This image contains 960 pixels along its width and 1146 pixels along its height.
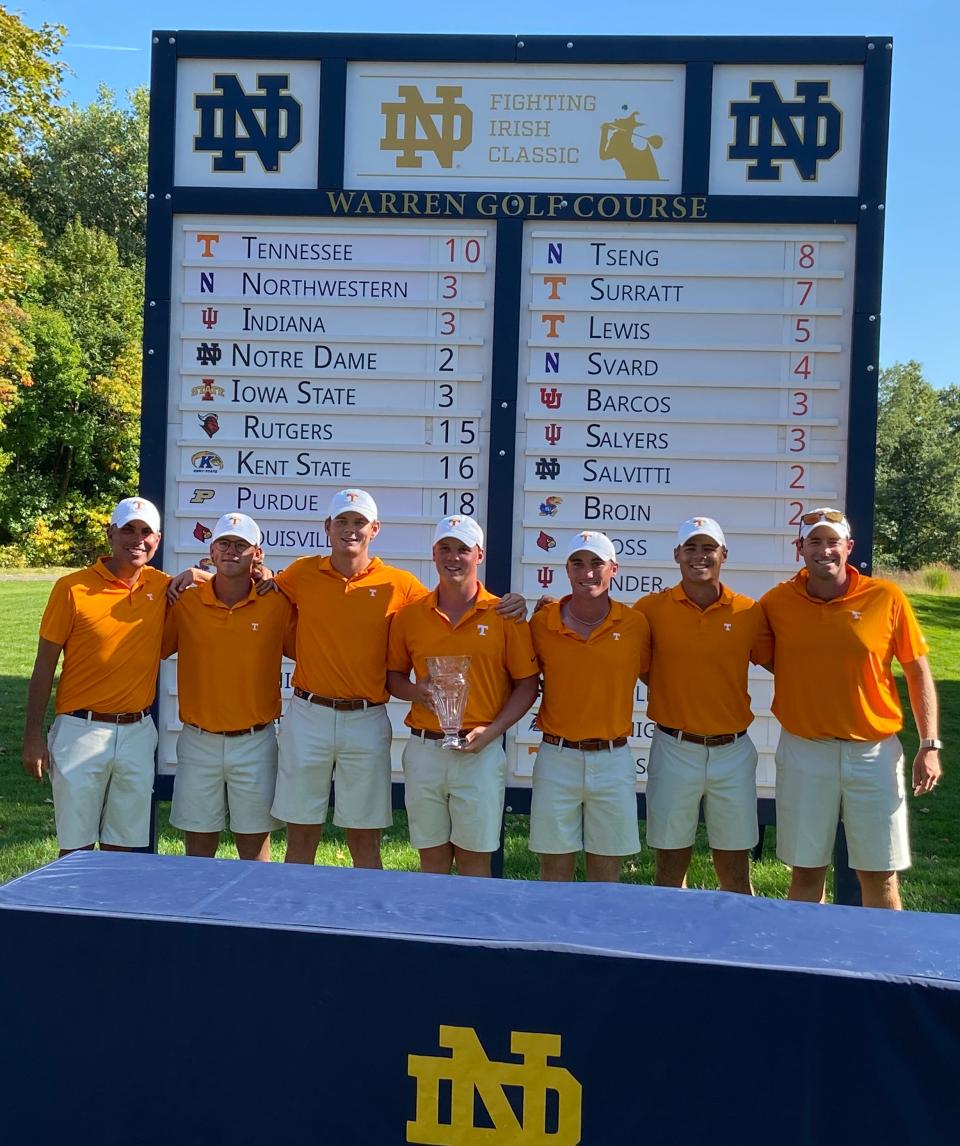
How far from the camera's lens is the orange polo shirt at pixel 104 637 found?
5.54m

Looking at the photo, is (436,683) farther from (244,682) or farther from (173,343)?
(173,343)

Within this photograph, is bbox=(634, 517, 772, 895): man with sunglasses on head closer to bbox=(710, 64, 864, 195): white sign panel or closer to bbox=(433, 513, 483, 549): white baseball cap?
bbox=(433, 513, 483, 549): white baseball cap

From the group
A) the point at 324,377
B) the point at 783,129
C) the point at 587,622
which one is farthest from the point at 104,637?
the point at 783,129

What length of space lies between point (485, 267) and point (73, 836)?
352cm

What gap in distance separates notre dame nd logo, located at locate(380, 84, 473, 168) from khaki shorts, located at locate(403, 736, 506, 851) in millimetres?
3092

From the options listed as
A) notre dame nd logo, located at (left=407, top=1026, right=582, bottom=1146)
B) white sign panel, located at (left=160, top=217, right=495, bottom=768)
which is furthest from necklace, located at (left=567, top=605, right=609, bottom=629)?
notre dame nd logo, located at (left=407, top=1026, right=582, bottom=1146)

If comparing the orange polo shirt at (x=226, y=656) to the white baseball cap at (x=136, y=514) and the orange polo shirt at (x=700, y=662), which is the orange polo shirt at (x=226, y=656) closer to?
the white baseball cap at (x=136, y=514)

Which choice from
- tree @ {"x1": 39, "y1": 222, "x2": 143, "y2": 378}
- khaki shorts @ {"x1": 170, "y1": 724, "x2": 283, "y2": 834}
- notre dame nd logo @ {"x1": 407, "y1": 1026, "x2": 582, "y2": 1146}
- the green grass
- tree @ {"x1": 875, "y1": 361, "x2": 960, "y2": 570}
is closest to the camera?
notre dame nd logo @ {"x1": 407, "y1": 1026, "x2": 582, "y2": 1146}

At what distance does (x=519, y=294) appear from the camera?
6.41 metres

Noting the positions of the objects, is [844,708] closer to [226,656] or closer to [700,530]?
[700,530]

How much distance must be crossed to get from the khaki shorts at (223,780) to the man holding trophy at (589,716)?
1297mm

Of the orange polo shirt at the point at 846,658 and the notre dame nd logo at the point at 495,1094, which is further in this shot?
the orange polo shirt at the point at 846,658

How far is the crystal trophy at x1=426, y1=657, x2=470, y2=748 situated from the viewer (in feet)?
17.1

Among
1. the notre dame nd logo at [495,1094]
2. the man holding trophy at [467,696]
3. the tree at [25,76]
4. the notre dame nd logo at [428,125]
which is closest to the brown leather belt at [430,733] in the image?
the man holding trophy at [467,696]
